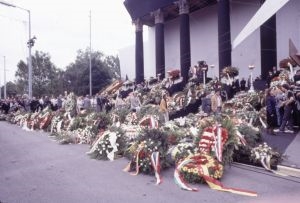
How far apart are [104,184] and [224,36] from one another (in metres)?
18.5

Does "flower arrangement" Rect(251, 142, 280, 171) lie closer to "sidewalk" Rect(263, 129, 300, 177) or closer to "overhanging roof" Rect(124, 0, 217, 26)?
"sidewalk" Rect(263, 129, 300, 177)

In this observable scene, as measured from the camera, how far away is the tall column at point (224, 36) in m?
24.3

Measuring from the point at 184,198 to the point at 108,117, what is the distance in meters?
8.44

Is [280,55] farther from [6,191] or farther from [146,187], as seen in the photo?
[6,191]

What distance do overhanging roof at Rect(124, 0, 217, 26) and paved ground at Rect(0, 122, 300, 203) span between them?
23394mm

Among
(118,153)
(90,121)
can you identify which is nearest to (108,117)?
(90,121)

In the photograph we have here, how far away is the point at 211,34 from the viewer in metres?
33.1

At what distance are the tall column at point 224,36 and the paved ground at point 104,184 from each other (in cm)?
1525

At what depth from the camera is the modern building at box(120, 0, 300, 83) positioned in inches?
967

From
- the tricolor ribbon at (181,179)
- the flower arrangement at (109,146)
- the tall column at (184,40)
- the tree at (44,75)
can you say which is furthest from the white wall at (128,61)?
the tricolor ribbon at (181,179)

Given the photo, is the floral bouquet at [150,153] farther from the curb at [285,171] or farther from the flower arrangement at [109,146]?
the curb at [285,171]

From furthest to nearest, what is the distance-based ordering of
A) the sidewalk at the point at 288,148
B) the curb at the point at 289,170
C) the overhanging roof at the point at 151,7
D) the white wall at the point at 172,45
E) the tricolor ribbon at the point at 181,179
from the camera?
the white wall at the point at 172,45 < the overhanging roof at the point at 151,7 < the sidewalk at the point at 288,148 < the curb at the point at 289,170 < the tricolor ribbon at the point at 181,179

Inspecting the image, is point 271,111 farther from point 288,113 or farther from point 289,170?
point 289,170

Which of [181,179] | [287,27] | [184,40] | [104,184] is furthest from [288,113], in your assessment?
[184,40]
